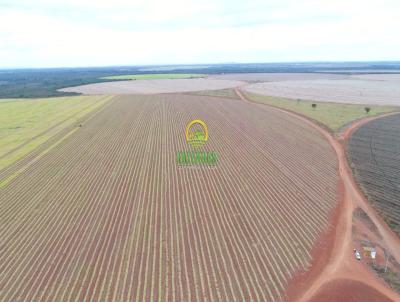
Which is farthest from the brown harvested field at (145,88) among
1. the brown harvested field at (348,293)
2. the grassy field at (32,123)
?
the brown harvested field at (348,293)

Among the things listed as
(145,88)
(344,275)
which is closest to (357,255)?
(344,275)

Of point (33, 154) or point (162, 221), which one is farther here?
point (33, 154)

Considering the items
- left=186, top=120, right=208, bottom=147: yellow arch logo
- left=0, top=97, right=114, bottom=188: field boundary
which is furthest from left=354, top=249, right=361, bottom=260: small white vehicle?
left=0, top=97, right=114, bottom=188: field boundary

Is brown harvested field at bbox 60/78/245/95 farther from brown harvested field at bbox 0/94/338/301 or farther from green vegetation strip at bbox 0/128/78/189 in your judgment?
brown harvested field at bbox 0/94/338/301

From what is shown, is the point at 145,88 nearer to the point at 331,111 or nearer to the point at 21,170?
the point at 331,111

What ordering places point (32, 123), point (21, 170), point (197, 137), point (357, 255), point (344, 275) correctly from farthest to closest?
point (32, 123), point (197, 137), point (21, 170), point (357, 255), point (344, 275)

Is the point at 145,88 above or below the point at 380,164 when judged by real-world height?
below

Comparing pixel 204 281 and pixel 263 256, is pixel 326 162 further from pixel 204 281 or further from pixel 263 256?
pixel 204 281

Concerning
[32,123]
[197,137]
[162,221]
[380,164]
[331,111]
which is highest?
[162,221]
